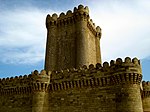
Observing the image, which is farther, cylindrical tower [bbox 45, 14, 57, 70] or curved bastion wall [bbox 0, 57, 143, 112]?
cylindrical tower [bbox 45, 14, 57, 70]

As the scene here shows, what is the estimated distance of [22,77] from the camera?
827 inches

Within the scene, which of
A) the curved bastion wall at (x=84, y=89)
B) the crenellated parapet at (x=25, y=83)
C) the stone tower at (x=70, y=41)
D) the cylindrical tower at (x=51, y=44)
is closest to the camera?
the curved bastion wall at (x=84, y=89)

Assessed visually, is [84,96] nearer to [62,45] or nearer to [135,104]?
[135,104]

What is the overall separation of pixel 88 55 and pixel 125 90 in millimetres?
10308

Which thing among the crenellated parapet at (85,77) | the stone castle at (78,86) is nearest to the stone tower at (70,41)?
the stone castle at (78,86)

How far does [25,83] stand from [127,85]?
9796 millimetres

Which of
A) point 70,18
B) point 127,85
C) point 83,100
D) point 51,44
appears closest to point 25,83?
point 83,100

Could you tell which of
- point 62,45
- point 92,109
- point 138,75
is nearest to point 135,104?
point 138,75

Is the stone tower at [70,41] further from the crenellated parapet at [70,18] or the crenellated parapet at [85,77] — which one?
the crenellated parapet at [85,77]

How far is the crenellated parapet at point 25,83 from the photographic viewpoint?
18.7 metres

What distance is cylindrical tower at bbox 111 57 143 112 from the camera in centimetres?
1514

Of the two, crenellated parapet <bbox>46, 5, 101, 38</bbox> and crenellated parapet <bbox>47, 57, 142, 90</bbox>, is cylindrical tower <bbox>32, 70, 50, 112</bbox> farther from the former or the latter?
crenellated parapet <bbox>46, 5, 101, 38</bbox>

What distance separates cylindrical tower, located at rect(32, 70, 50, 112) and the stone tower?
610 centimetres

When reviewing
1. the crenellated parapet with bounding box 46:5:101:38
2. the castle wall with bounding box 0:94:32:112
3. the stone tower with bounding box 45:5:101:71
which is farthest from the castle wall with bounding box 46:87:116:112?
the crenellated parapet with bounding box 46:5:101:38
